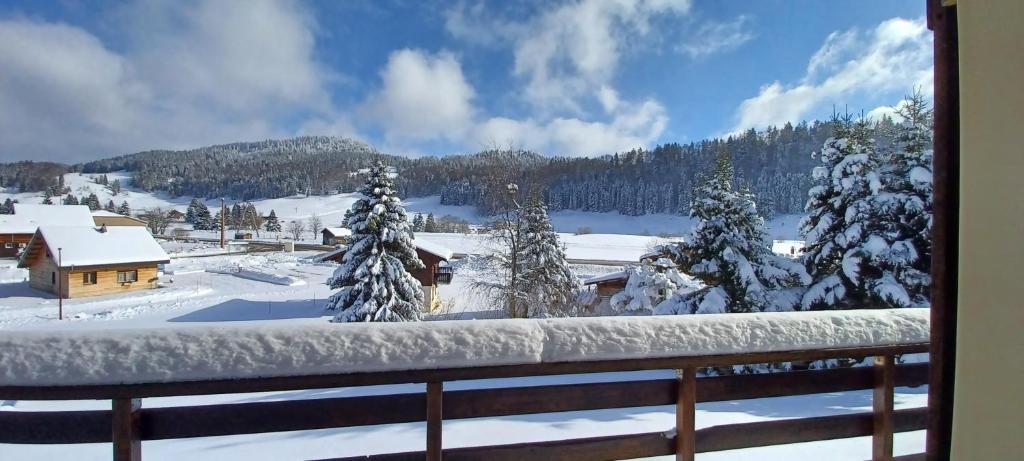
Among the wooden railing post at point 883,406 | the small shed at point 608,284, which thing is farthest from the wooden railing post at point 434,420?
the small shed at point 608,284

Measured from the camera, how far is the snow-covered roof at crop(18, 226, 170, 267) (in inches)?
941

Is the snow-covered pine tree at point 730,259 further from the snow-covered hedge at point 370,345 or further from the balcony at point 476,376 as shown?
the snow-covered hedge at point 370,345

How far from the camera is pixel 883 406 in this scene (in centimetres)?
152

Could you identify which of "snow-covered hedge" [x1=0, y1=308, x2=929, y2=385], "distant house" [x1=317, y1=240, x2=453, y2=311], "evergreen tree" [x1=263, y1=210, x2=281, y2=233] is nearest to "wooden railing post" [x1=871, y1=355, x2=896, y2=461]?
"snow-covered hedge" [x1=0, y1=308, x2=929, y2=385]

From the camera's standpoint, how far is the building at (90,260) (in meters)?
23.8

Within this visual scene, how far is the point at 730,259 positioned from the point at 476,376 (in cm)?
1011

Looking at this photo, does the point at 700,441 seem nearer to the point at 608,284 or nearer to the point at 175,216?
the point at 608,284

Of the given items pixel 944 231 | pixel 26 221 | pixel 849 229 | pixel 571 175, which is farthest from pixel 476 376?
pixel 571 175

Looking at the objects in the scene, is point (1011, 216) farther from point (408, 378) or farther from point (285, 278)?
point (285, 278)

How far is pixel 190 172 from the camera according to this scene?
390 ft

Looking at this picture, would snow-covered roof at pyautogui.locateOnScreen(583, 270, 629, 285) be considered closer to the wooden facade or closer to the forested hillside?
the forested hillside

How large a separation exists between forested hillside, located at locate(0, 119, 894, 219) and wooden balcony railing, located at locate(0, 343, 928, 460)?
33989 millimetres

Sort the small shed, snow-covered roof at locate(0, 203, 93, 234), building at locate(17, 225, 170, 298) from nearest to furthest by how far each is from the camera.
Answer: the small shed → building at locate(17, 225, 170, 298) → snow-covered roof at locate(0, 203, 93, 234)

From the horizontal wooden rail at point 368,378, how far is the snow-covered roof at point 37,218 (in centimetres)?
5528
